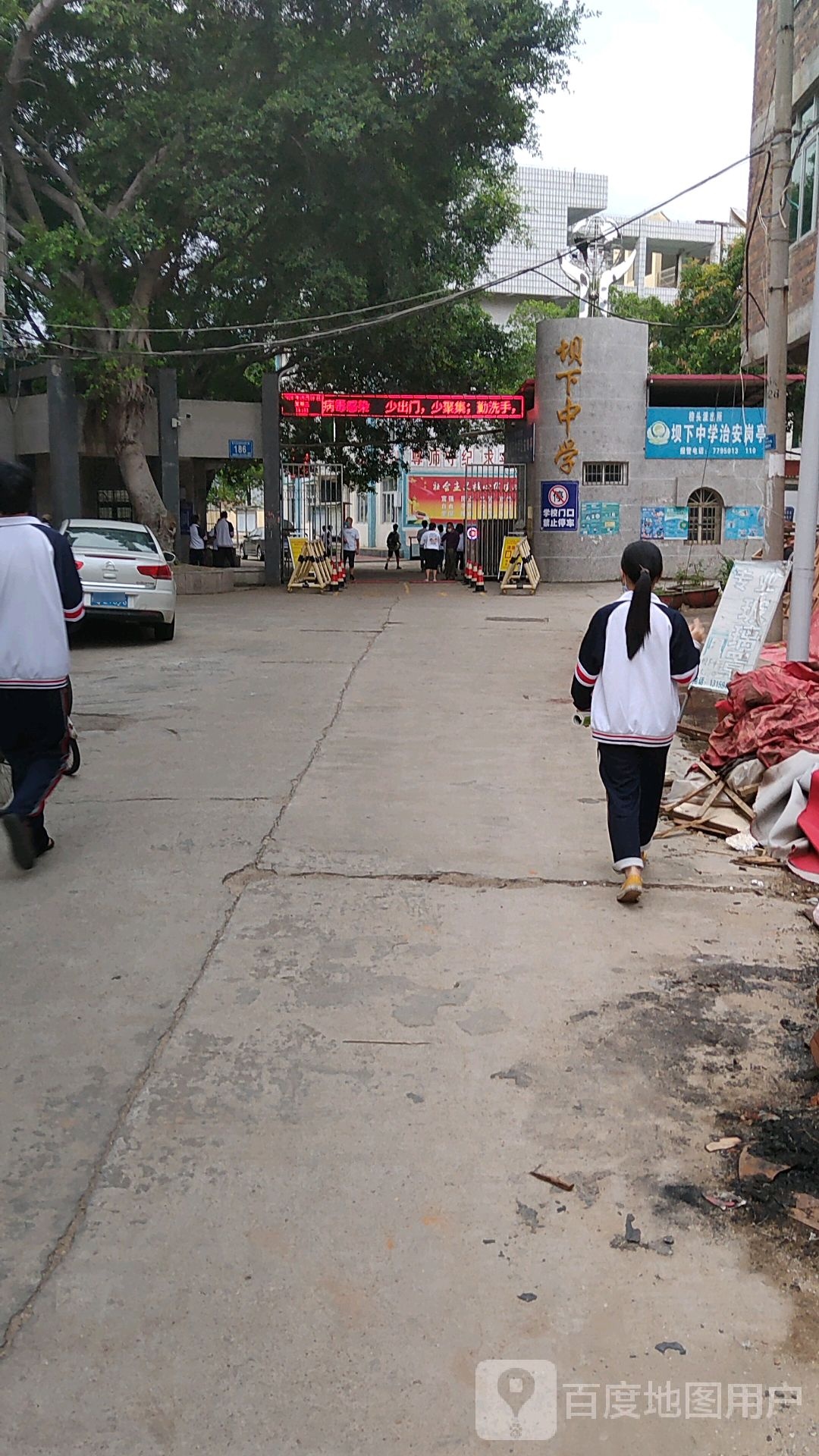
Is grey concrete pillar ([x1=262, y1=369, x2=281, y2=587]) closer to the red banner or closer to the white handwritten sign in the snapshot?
the red banner

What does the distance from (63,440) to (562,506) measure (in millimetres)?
11116

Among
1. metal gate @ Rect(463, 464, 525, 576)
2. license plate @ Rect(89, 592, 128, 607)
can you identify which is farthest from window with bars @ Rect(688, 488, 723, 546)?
license plate @ Rect(89, 592, 128, 607)

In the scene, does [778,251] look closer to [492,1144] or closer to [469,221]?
[492,1144]

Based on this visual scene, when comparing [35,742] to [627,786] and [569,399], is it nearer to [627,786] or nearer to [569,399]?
[627,786]

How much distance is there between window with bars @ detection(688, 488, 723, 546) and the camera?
28953mm

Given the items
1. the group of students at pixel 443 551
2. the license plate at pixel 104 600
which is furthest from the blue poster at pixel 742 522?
the license plate at pixel 104 600

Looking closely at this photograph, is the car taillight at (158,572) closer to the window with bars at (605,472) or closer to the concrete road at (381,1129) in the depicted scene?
A: the concrete road at (381,1129)

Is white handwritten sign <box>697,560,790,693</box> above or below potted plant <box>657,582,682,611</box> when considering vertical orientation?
above

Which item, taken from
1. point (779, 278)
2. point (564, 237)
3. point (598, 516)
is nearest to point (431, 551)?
point (598, 516)

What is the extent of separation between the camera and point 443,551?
2991 centimetres

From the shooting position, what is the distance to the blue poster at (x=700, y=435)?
93.6 feet

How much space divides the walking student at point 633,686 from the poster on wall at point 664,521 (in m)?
23.8

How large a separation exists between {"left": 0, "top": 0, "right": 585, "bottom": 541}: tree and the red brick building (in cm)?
722

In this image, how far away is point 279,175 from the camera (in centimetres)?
2339
